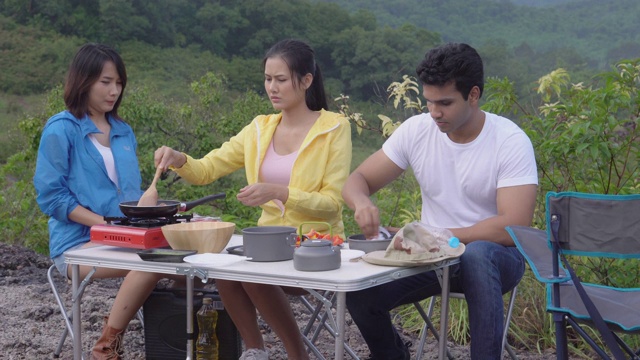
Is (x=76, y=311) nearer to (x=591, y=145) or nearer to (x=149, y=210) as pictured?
(x=149, y=210)

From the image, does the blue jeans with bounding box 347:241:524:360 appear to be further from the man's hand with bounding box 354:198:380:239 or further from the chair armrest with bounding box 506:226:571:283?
the man's hand with bounding box 354:198:380:239

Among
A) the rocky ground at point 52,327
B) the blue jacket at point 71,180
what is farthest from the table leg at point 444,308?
the blue jacket at point 71,180

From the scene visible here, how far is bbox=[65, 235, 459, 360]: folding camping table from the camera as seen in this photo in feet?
7.14

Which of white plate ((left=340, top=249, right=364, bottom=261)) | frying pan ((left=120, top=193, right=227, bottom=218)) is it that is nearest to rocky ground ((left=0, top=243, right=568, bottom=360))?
frying pan ((left=120, top=193, right=227, bottom=218))

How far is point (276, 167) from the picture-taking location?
10.7 feet

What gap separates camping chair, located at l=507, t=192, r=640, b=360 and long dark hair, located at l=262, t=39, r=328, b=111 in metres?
1.06

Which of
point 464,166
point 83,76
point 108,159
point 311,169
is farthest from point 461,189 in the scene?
point 83,76

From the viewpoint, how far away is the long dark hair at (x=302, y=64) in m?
3.22

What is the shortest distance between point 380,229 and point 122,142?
131 centimetres

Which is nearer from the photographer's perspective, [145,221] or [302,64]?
[145,221]

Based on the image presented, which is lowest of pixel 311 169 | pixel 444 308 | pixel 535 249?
pixel 444 308

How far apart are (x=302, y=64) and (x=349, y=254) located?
3.22 ft

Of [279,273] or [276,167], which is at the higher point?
[276,167]

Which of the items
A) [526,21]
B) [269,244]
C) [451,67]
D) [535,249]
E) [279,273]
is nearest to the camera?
[279,273]
